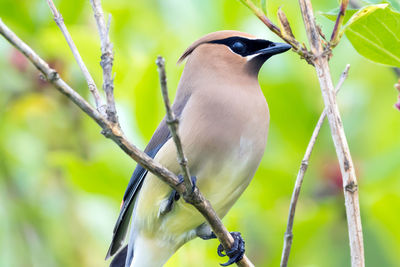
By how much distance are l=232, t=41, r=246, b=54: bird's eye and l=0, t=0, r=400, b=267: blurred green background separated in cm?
50

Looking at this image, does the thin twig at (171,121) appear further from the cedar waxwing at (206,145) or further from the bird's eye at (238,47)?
the bird's eye at (238,47)

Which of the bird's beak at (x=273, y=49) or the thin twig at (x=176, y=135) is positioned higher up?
the bird's beak at (x=273, y=49)

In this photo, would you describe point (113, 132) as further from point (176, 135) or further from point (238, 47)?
point (238, 47)

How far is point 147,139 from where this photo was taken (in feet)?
11.5

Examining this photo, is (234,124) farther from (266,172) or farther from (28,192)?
(28,192)

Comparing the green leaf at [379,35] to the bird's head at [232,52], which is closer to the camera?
the green leaf at [379,35]

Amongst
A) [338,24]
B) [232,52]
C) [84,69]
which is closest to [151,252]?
[232,52]

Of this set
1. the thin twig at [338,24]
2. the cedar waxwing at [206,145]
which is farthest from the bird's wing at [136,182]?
the thin twig at [338,24]

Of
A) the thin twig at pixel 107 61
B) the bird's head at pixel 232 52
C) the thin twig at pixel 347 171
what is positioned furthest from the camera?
the bird's head at pixel 232 52

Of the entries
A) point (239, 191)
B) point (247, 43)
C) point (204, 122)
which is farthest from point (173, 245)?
point (247, 43)

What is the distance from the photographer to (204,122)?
2.82 meters

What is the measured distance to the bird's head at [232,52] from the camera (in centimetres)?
304

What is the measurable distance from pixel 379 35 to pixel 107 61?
2.82ft

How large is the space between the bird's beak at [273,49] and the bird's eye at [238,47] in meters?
0.07
